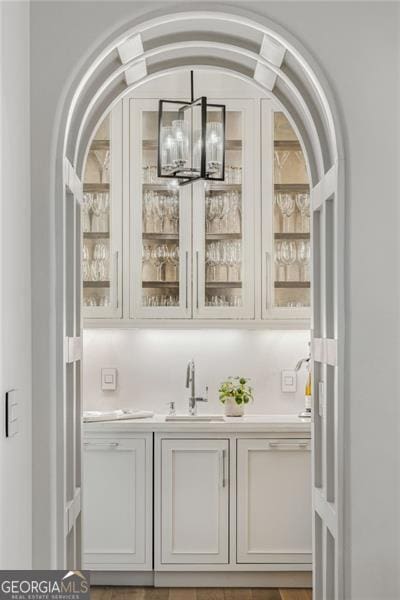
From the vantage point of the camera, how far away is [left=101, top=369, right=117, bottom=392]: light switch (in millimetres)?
4695

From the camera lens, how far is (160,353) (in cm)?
475

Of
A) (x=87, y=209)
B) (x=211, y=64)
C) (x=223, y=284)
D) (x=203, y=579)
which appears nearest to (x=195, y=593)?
(x=203, y=579)

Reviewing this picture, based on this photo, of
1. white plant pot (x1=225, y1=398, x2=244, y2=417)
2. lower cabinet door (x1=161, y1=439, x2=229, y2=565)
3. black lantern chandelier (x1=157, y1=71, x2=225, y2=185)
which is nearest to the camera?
black lantern chandelier (x1=157, y1=71, x2=225, y2=185)

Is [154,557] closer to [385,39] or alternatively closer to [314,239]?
[314,239]

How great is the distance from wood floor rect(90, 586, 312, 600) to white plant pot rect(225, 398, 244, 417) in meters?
0.97

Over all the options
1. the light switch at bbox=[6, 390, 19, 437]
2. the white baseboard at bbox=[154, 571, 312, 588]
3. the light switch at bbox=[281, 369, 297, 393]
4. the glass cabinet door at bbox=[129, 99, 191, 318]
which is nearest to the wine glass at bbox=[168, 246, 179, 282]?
the glass cabinet door at bbox=[129, 99, 191, 318]

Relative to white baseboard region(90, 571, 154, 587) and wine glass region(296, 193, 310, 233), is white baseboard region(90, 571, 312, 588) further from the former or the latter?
wine glass region(296, 193, 310, 233)

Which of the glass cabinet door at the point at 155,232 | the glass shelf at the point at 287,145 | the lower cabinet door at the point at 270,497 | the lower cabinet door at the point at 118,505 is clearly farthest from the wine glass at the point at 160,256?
the lower cabinet door at the point at 270,497

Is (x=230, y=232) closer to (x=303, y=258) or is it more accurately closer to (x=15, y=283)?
(x=303, y=258)

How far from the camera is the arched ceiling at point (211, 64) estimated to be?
2295 millimetres

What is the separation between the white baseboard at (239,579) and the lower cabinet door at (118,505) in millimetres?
148

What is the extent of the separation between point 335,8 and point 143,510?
2.86 meters

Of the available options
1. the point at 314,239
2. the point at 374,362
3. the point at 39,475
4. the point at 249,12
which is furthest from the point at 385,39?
the point at 39,475

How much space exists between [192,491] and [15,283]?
2452 mm
